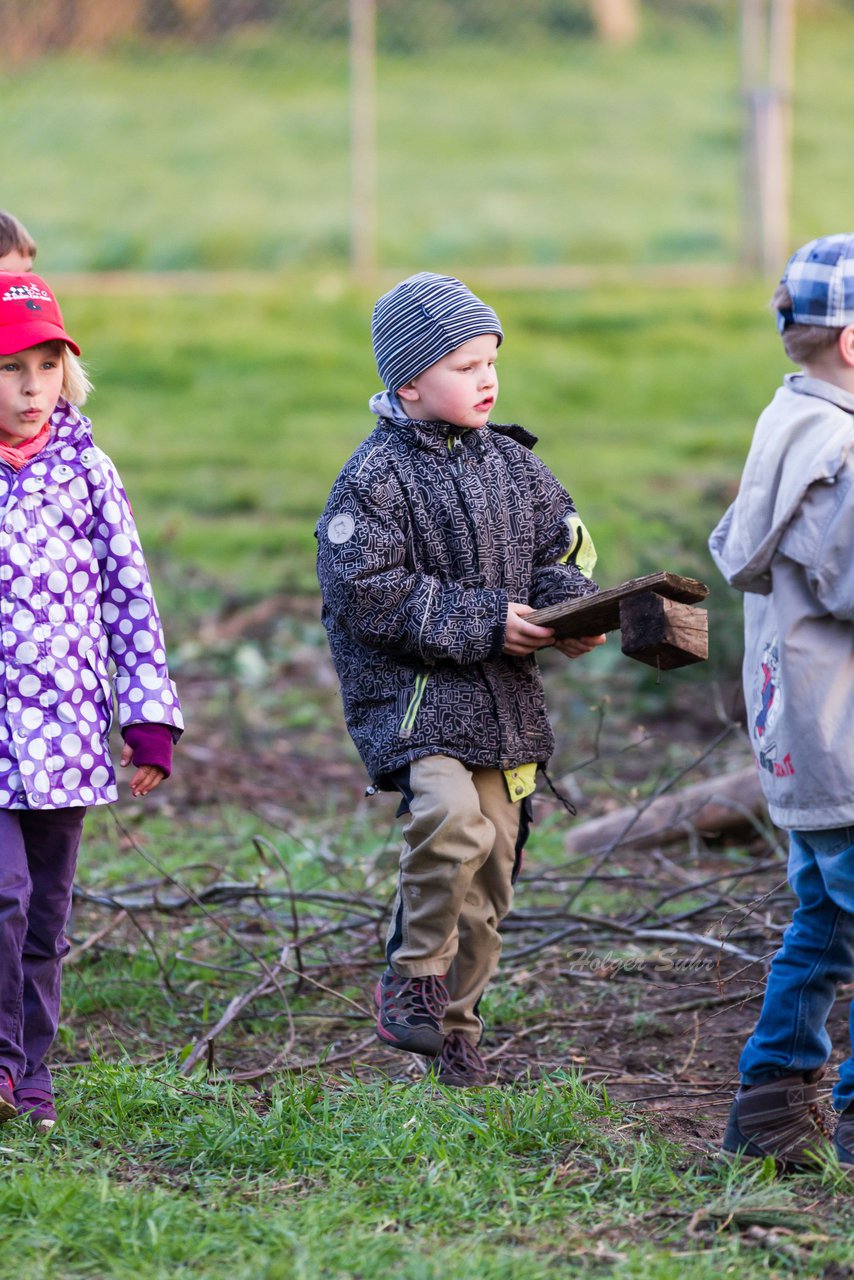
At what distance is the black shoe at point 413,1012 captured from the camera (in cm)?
359

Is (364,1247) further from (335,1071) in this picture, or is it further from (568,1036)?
(568,1036)

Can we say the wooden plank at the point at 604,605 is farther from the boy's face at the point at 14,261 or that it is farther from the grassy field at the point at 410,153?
the grassy field at the point at 410,153

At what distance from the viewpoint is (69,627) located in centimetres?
345

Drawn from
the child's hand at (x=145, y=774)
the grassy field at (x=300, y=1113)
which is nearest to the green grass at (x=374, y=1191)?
the grassy field at (x=300, y=1113)

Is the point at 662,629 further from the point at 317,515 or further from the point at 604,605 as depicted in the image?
the point at 317,515

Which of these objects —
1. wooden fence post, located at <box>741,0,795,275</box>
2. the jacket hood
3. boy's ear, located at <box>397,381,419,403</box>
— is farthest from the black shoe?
wooden fence post, located at <box>741,0,795,275</box>

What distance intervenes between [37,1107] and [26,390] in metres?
1.45

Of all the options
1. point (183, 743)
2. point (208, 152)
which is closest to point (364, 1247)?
point (183, 743)

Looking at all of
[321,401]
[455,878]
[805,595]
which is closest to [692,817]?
[455,878]

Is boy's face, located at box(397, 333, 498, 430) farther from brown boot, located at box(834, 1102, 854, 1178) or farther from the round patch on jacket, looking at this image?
brown boot, located at box(834, 1102, 854, 1178)

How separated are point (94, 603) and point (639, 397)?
7.48 m

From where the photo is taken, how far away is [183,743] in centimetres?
673

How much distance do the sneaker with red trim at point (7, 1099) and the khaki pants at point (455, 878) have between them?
834 millimetres

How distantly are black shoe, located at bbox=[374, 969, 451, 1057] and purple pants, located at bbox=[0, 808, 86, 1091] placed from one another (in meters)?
0.69
